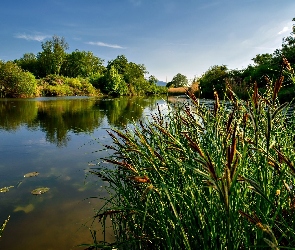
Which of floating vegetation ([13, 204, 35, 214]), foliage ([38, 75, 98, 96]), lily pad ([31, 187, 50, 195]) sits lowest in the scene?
floating vegetation ([13, 204, 35, 214])

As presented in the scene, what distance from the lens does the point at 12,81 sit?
28797mm

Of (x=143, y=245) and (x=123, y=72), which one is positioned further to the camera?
(x=123, y=72)

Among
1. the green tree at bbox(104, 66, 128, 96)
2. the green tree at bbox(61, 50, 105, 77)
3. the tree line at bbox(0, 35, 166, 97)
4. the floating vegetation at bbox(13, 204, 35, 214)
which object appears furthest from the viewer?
the green tree at bbox(61, 50, 105, 77)

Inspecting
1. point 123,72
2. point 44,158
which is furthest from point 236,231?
point 123,72

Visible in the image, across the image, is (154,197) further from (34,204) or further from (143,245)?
(34,204)

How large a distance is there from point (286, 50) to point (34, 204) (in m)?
24.4

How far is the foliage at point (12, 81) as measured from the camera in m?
28.6

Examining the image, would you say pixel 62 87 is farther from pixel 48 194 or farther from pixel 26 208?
pixel 26 208

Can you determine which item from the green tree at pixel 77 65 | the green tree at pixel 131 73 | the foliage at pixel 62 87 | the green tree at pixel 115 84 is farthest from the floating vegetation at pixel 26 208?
the green tree at pixel 77 65

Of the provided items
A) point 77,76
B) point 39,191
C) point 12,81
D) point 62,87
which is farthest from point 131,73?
point 39,191

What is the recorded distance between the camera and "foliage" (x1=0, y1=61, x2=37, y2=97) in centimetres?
2856

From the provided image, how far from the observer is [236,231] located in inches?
43.9

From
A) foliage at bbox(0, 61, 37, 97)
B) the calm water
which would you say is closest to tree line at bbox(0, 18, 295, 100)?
foliage at bbox(0, 61, 37, 97)

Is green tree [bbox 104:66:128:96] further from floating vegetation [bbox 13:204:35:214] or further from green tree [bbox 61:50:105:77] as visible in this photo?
floating vegetation [bbox 13:204:35:214]
